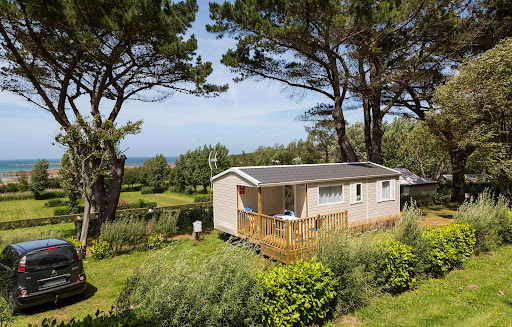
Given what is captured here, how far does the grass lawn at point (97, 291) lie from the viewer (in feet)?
20.8

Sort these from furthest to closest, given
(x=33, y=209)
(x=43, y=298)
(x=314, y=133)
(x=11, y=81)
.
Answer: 1. (x=314, y=133)
2. (x=33, y=209)
3. (x=11, y=81)
4. (x=43, y=298)

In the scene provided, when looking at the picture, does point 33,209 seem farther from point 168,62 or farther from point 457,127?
point 457,127

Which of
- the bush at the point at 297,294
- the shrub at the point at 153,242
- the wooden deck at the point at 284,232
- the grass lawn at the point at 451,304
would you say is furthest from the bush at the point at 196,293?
the shrub at the point at 153,242

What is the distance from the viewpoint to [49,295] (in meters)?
6.25

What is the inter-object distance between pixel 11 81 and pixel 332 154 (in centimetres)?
3934

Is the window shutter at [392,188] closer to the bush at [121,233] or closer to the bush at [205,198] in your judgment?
the bush at [121,233]

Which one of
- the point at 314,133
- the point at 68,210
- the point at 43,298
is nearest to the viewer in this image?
the point at 43,298

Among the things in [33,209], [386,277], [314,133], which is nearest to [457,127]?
[386,277]

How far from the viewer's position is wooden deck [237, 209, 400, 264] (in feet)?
28.9

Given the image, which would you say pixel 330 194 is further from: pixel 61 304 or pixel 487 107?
pixel 61 304

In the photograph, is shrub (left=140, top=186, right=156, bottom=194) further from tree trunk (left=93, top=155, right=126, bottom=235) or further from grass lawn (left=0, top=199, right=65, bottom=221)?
tree trunk (left=93, top=155, right=126, bottom=235)

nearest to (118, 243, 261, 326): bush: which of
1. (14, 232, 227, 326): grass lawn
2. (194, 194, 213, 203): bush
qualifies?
(14, 232, 227, 326): grass lawn

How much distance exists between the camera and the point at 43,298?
20.3 feet

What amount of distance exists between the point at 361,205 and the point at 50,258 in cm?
1130
